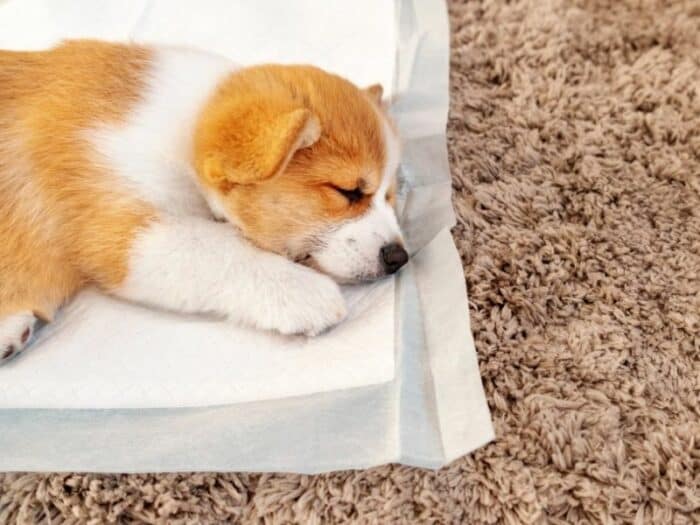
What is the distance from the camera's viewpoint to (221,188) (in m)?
1.36

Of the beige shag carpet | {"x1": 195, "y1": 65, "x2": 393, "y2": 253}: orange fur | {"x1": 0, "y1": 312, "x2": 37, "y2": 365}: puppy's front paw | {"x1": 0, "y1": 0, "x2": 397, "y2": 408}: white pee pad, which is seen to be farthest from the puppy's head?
{"x1": 0, "y1": 312, "x2": 37, "y2": 365}: puppy's front paw

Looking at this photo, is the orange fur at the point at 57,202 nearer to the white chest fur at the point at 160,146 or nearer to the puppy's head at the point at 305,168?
the white chest fur at the point at 160,146

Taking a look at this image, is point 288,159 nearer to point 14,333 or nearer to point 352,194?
point 352,194

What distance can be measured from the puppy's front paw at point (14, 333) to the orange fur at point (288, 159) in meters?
0.45

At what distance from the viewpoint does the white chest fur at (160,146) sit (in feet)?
4.60

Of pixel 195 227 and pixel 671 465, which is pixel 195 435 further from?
pixel 671 465

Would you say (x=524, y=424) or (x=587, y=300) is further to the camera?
(x=587, y=300)

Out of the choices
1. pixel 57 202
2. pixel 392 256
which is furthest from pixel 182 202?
pixel 392 256

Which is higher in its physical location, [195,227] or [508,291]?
[195,227]

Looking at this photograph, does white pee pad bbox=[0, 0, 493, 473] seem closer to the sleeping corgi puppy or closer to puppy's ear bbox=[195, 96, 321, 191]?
the sleeping corgi puppy

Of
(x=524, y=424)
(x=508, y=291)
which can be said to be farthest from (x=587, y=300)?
(x=524, y=424)

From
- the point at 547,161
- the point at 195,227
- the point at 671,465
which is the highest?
the point at 195,227

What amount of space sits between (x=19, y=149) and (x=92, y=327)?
39cm

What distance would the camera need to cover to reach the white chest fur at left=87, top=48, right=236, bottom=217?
4.60 feet
